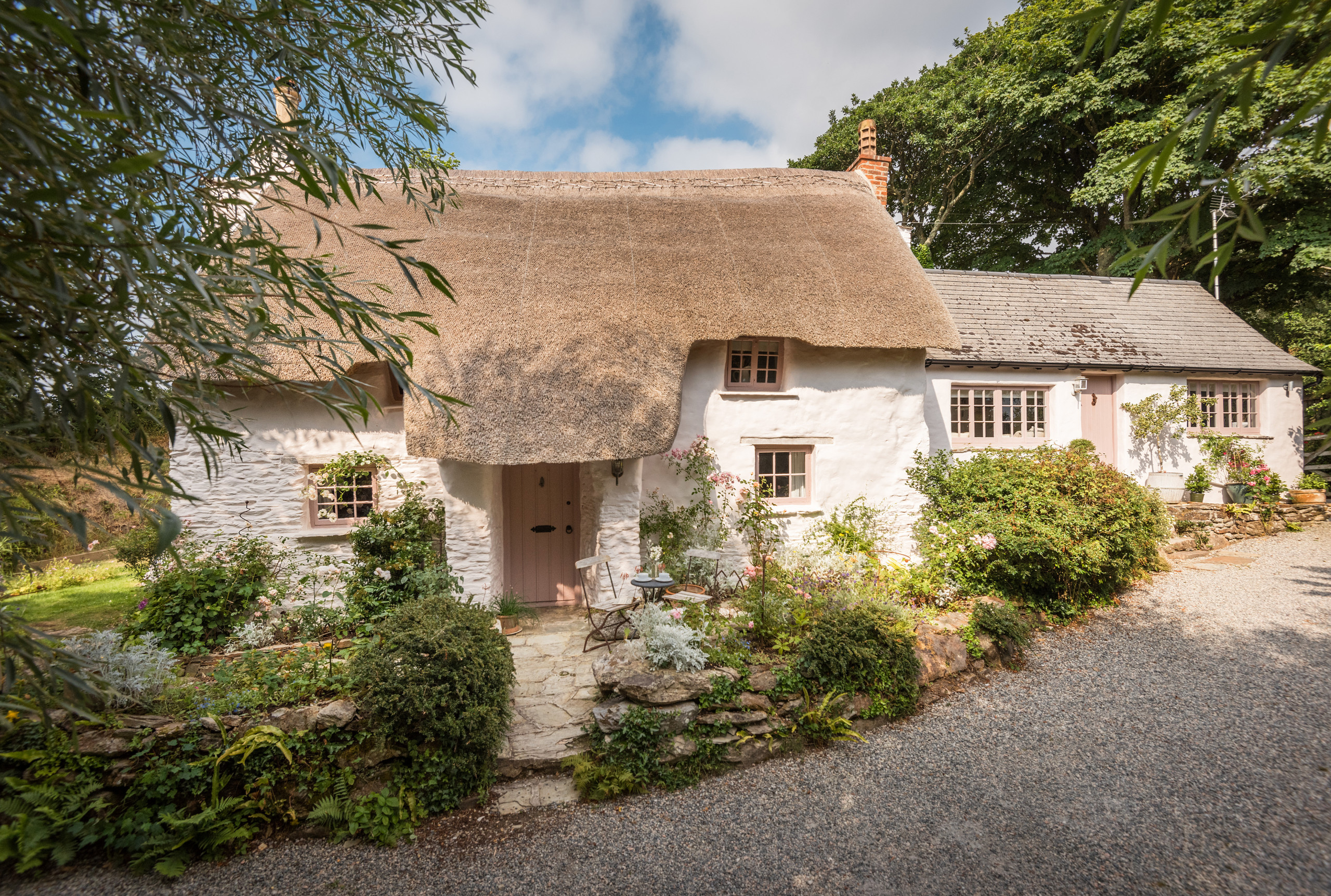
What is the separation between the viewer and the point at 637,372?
6301 millimetres

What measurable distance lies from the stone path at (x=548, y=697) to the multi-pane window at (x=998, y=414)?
759cm

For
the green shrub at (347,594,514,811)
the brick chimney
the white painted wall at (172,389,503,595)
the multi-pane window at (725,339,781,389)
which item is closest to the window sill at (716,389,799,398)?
the multi-pane window at (725,339,781,389)

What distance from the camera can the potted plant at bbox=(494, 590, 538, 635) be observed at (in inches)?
251

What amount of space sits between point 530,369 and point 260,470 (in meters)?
3.32

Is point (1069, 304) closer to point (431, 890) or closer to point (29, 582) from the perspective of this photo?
point (431, 890)

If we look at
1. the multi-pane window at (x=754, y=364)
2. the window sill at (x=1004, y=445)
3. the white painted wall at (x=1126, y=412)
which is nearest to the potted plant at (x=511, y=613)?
the multi-pane window at (x=754, y=364)

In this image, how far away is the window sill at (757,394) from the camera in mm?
7488

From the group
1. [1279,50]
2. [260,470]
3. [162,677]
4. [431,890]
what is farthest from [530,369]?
[1279,50]

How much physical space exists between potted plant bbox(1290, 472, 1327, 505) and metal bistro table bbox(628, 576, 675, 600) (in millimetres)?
12155

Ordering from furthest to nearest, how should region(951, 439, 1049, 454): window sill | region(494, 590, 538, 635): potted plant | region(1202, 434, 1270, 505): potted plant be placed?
region(1202, 434, 1270, 505): potted plant → region(951, 439, 1049, 454): window sill → region(494, 590, 538, 635): potted plant

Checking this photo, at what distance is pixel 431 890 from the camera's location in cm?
333

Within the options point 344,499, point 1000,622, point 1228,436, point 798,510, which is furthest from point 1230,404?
point 344,499

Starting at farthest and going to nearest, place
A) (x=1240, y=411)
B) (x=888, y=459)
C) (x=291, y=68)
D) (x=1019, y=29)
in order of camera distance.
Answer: (x=1019, y=29) → (x=1240, y=411) → (x=888, y=459) → (x=291, y=68)

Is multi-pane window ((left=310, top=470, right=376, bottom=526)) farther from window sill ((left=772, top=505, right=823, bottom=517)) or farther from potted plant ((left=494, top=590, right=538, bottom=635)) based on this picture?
window sill ((left=772, top=505, right=823, bottom=517))
